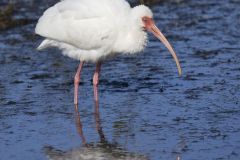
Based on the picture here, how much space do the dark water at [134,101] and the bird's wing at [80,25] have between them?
0.70 m

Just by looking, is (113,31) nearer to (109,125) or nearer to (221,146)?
(109,125)

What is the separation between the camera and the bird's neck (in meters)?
9.18

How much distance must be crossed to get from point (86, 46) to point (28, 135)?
1.75m

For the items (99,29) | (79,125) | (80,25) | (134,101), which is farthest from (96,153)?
(80,25)

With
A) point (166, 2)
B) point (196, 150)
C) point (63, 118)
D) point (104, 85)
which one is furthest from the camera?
point (166, 2)

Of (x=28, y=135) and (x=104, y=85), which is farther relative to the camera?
(x=104, y=85)

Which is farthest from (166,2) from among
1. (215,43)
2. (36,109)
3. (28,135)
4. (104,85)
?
(28,135)

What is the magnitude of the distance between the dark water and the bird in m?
0.42

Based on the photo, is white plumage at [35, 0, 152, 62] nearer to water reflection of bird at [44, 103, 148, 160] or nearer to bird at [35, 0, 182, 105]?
bird at [35, 0, 182, 105]

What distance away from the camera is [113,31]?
360 inches

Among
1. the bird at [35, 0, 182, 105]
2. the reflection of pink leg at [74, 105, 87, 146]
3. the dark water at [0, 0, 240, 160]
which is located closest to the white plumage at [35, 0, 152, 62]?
the bird at [35, 0, 182, 105]

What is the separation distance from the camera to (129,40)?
9180 millimetres

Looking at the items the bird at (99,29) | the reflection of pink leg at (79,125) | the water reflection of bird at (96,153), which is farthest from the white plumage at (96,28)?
the water reflection of bird at (96,153)

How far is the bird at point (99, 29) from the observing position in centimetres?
919
